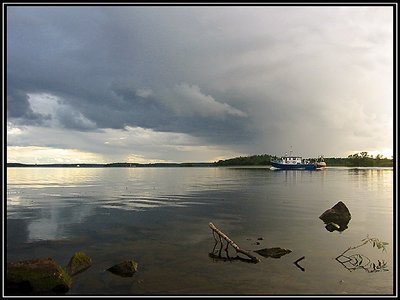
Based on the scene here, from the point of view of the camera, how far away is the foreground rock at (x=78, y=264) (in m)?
19.2

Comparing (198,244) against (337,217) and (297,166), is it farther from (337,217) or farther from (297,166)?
(297,166)

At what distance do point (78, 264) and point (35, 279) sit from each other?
348 cm

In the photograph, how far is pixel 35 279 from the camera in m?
16.4

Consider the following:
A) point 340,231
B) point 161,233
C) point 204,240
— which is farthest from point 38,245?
point 340,231

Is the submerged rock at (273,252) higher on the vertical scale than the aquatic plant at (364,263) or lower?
higher

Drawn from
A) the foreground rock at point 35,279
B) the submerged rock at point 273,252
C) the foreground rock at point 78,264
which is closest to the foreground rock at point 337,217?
the submerged rock at point 273,252

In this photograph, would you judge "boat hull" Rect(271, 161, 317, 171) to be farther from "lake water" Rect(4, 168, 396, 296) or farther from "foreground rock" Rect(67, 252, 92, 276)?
"foreground rock" Rect(67, 252, 92, 276)

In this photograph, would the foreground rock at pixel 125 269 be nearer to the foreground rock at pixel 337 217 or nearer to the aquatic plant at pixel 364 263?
the aquatic plant at pixel 364 263

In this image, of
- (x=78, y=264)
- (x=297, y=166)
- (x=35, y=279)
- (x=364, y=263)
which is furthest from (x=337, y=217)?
(x=297, y=166)

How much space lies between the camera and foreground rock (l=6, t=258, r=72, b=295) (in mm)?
16219

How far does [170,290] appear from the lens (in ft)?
55.6

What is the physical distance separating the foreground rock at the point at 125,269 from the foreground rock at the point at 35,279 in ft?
10.2

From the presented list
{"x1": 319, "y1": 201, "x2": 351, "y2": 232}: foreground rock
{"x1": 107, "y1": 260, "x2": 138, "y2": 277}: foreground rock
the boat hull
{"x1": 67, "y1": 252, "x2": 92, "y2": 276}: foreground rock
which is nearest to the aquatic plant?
{"x1": 319, "y1": 201, "x2": 351, "y2": 232}: foreground rock

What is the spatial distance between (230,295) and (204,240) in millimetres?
10740
